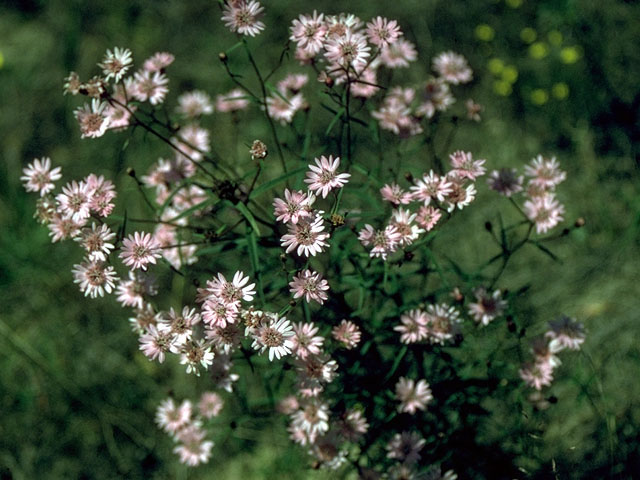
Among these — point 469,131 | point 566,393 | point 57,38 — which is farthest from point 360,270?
point 57,38

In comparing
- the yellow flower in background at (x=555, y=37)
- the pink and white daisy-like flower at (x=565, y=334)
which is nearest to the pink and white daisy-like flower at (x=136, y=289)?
the pink and white daisy-like flower at (x=565, y=334)

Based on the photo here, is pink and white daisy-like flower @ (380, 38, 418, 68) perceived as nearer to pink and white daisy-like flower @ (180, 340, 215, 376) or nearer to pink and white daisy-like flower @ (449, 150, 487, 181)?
pink and white daisy-like flower @ (449, 150, 487, 181)

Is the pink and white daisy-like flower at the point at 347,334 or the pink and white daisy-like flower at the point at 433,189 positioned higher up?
the pink and white daisy-like flower at the point at 433,189

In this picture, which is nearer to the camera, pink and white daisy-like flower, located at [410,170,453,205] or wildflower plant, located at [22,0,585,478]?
wildflower plant, located at [22,0,585,478]

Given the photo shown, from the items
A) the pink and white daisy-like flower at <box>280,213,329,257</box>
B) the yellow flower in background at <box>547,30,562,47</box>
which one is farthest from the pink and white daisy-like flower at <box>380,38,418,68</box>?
the yellow flower in background at <box>547,30,562,47</box>

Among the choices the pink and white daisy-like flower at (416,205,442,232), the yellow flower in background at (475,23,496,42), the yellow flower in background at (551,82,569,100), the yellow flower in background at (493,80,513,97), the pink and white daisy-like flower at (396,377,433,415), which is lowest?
the pink and white daisy-like flower at (396,377,433,415)

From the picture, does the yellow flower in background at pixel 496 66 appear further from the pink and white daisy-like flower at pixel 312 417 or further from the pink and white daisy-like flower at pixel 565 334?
the pink and white daisy-like flower at pixel 312 417

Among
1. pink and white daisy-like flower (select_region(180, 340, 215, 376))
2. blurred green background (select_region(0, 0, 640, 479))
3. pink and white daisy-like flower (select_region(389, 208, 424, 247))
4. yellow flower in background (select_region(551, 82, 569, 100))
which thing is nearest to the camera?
pink and white daisy-like flower (select_region(180, 340, 215, 376))
